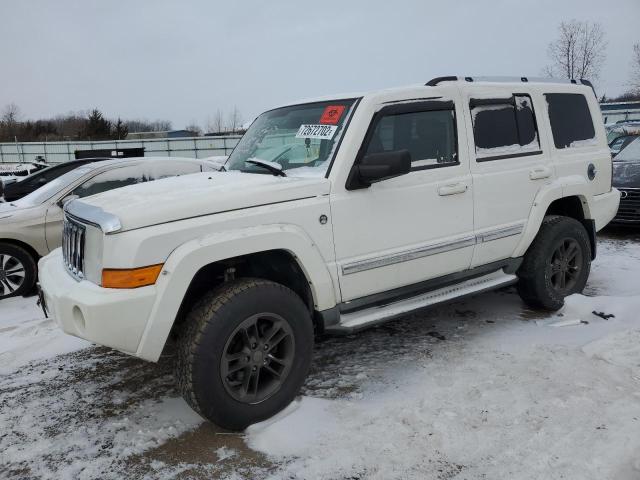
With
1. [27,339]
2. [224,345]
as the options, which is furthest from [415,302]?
[27,339]

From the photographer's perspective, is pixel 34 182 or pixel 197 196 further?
pixel 34 182

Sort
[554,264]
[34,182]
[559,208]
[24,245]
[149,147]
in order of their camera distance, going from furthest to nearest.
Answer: [149,147] < [34,182] < [24,245] < [559,208] < [554,264]

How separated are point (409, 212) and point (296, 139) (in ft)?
3.14

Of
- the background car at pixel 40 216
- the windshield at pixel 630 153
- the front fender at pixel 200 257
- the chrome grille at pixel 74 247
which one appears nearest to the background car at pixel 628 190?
the windshield at pixel 630 153

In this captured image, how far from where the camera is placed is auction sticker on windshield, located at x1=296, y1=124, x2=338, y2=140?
354cm

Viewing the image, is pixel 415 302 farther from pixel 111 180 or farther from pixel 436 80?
pixel 111 180

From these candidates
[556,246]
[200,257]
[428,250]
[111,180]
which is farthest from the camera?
[111,180]

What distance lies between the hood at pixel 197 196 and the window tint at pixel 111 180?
3238mm

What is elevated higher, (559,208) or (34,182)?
(34,182)

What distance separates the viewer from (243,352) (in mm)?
3000

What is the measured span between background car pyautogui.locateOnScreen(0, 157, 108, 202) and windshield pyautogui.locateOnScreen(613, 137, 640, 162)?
835 centimetres

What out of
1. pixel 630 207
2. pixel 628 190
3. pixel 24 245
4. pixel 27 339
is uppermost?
pixel 628 190

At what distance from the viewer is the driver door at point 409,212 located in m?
3.38

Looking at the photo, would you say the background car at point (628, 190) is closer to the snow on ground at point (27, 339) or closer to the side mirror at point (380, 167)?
the side mirror at point (380, 167)
